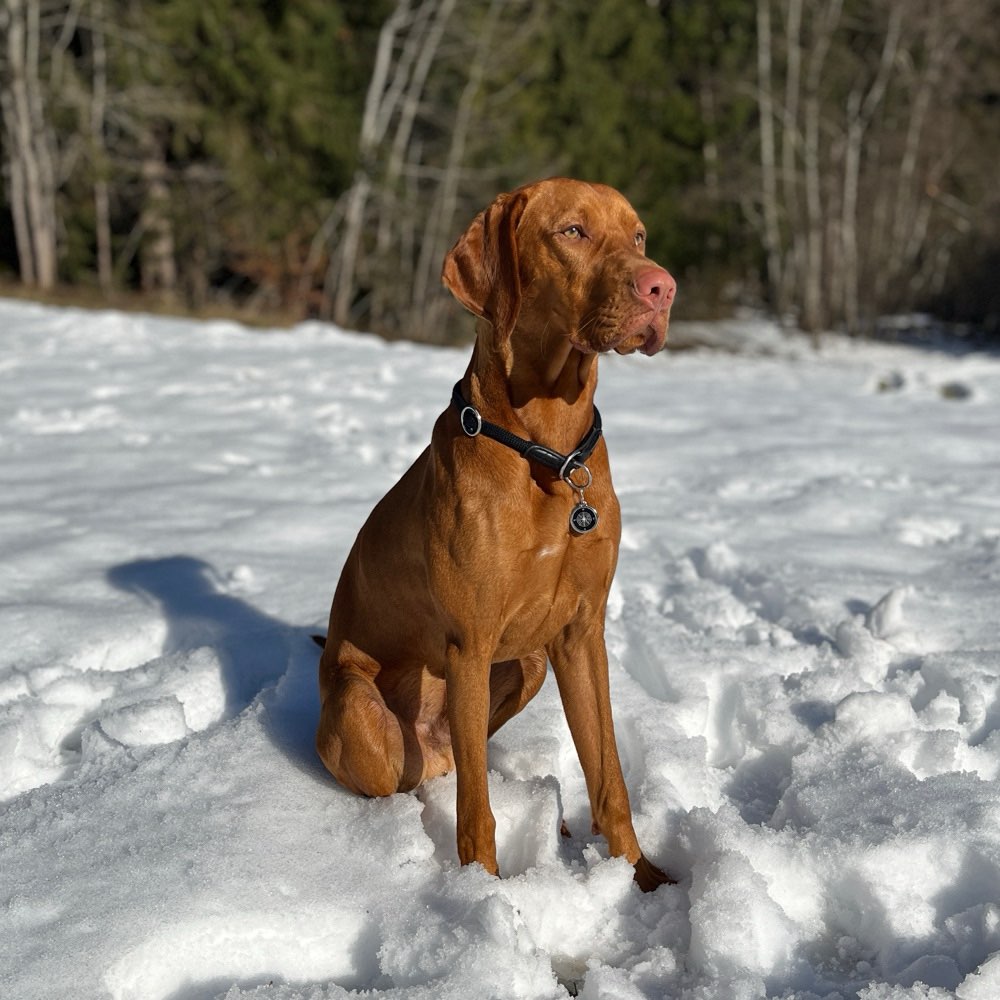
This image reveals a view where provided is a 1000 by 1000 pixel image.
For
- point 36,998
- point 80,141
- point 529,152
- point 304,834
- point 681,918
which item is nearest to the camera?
point 36,998

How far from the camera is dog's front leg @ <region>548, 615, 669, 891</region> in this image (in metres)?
2.45

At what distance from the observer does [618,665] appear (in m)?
3.32

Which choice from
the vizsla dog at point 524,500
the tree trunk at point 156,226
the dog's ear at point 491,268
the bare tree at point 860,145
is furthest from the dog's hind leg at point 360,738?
the tree trunk at point 156,226

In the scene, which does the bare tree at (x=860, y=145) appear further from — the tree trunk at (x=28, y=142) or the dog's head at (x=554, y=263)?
the dog's head at (x=554, y=263)

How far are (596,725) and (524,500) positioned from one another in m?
0.61

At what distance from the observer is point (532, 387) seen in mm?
2340

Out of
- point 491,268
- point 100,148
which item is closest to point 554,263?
point 491,268

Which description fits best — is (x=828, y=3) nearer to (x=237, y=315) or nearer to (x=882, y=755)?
(x=237, y=315)

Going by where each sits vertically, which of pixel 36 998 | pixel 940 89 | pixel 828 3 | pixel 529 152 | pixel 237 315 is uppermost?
pixel 828 3

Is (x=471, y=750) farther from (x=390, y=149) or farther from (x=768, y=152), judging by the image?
(x=768, y=152)

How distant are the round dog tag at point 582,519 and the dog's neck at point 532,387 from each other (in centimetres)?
15

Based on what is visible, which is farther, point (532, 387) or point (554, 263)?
point (532, 387)

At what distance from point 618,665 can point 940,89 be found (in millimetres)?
19278

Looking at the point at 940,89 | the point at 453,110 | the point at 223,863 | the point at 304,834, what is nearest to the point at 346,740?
the point at 304,834
